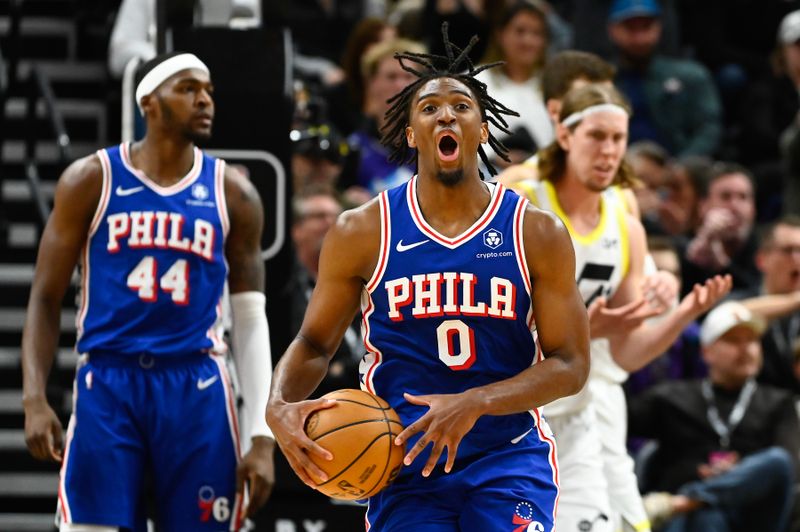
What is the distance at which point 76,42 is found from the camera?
1038 cm

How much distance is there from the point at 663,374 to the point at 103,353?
422 centimetres

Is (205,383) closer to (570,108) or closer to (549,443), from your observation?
(549,443)

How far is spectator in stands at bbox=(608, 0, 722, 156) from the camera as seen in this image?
10898 millimetres

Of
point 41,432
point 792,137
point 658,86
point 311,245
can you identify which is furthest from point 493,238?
point 658,86

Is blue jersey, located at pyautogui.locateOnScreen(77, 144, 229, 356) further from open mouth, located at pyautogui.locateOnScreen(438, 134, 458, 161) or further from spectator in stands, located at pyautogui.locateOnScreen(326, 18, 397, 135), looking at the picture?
spectator in stands, located at pyautogui.locateOnScreen(326, 18, 397, 135)

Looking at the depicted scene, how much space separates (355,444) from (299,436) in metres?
0.16

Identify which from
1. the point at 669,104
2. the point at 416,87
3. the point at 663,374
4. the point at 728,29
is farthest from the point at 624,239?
the point at 728,29

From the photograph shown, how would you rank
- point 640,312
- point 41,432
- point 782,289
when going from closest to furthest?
point 41,432
point 640,312
point 782,289

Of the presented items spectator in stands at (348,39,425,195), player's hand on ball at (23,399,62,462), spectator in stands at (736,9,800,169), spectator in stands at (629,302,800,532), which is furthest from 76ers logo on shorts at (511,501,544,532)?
spectator in stands at (736,9,800,169)

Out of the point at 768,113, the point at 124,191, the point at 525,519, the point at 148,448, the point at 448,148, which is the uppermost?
the point at 448,148

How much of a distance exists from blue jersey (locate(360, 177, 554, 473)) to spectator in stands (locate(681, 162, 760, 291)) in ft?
17.0

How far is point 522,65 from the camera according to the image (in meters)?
9.58

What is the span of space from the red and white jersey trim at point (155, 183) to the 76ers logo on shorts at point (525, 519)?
2.07 meters

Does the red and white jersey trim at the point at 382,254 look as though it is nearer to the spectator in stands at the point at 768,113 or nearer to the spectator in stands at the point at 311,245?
the spectator in stands at the point at 311,245
